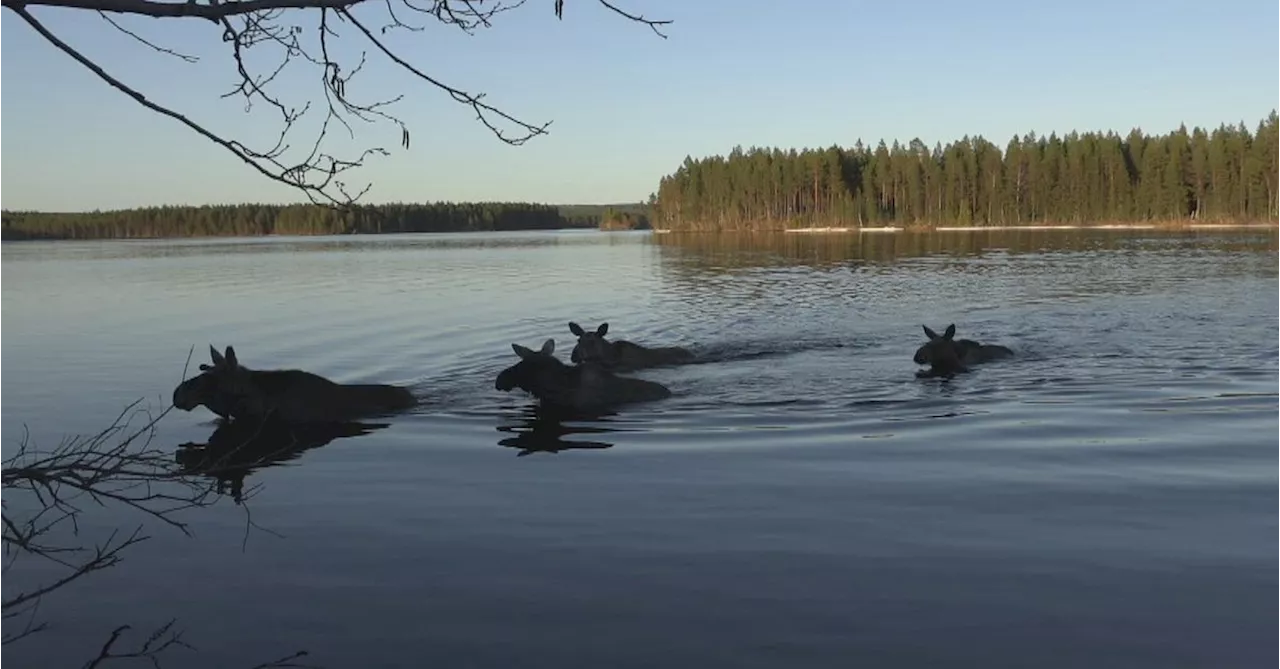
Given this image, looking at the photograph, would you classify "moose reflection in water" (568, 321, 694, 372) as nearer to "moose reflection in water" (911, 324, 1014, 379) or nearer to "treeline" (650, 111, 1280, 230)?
"moose reflection in water" (911, 324, 1014, 379)

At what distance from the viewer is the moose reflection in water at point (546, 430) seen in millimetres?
14203

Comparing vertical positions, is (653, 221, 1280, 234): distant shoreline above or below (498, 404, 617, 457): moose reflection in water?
above

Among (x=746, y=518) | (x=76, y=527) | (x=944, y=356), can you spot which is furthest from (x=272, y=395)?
(x=944, y=356)

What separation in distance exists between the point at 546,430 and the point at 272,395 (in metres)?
3.97

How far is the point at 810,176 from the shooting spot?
196 m

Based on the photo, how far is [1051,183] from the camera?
176 meters

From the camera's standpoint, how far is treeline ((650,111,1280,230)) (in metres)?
156

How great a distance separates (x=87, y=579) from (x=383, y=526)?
2429 millimetres

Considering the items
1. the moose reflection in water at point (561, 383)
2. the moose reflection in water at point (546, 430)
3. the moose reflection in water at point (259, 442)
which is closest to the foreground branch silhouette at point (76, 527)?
the moose reflection in water at point (259, 442)

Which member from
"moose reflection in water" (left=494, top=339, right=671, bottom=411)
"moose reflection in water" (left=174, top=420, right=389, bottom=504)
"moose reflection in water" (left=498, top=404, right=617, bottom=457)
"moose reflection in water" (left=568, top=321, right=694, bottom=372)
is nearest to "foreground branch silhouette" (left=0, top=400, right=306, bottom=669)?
"moose reflection in water" (left=174, top=420, right=389, bottom=504)

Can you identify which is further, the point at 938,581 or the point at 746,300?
the point at 746,300

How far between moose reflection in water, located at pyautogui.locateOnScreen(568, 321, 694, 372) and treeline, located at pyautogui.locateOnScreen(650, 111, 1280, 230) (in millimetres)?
149010

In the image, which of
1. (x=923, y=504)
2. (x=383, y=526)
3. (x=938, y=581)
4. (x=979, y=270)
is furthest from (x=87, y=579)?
(x=979, y=270)

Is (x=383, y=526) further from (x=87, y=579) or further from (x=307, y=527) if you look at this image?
(x=87, y=579)
